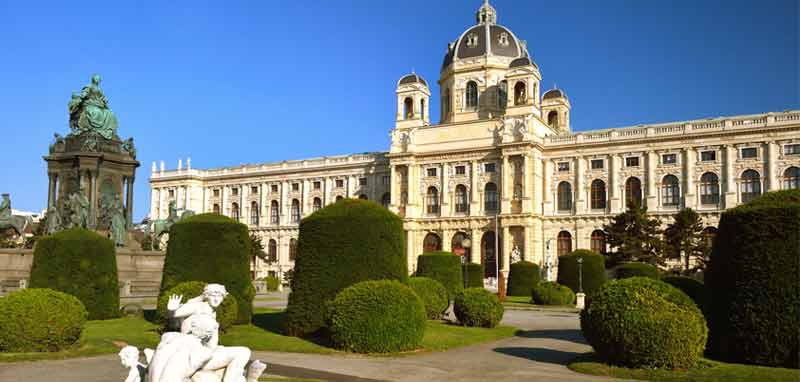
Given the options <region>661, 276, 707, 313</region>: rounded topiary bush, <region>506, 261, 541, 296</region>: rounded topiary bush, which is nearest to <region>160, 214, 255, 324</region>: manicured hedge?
<region>661, 276, 707, 313</region>: rounded topiary bush

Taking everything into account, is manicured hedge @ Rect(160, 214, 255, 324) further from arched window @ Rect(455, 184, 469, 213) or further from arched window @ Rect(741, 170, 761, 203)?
arched window @ Rect(455, 184, 469, 213)

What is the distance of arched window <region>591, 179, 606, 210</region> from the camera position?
63.1m

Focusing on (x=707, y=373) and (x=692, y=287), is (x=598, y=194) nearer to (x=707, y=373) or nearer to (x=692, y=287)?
(x=692, y=287)

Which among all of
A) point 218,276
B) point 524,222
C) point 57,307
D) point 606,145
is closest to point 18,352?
point 57,307

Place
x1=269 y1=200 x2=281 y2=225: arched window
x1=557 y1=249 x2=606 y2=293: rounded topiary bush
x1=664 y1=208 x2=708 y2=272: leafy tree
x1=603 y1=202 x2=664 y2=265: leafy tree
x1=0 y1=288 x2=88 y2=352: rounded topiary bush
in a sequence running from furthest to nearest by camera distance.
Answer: x1=269 y1=200 x2=281 y2=225: arched window
x1=664 y1=208 x2=708 y2=272: leafy tree
x1=603 y1=202 x2=664 y2=265: leafy tree
x1=557 y1=249 x2=606 y2=293: rounded topiary bush
x1=0 y1=288 x2=88 y2=352: rounded topiary bush

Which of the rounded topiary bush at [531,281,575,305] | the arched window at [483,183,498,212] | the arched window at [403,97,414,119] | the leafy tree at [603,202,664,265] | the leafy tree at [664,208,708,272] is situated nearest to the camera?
the rounded topiary bush at [531,281,575,305]

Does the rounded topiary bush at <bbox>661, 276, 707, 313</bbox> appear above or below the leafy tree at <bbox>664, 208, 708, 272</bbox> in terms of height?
below

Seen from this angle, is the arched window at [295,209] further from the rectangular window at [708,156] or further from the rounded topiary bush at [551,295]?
the rounded topiary bush at [551,295]

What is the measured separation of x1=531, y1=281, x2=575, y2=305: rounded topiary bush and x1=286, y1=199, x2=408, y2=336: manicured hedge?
18777 millimetres

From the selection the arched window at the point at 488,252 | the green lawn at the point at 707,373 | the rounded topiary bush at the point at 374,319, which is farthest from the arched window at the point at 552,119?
the green lawn at the point at 707,373

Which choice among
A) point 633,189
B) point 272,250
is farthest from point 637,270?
point 272,250

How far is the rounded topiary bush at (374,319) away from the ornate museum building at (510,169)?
4245 cm

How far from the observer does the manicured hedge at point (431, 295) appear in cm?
2129

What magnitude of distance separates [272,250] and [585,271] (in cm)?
4831
